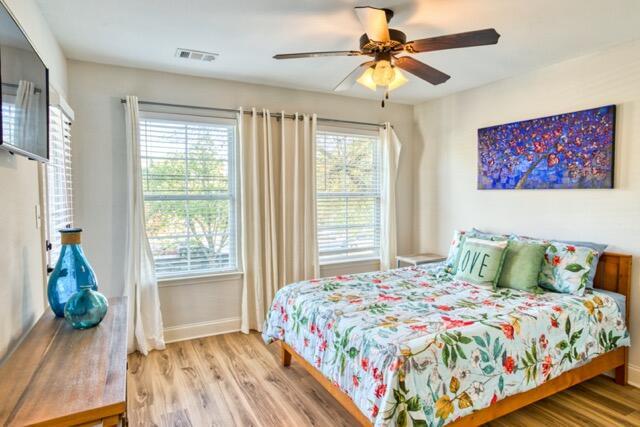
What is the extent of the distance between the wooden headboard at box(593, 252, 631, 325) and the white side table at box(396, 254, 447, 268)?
1.54 meters

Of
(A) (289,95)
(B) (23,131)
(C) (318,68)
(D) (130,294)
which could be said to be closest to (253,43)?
(C) (318,68)

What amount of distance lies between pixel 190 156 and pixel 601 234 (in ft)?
11.4

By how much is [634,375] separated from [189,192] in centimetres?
381

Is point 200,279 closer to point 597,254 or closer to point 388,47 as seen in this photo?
point 388,47

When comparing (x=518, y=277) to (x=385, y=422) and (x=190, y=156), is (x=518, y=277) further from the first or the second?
(x=190, y=156)

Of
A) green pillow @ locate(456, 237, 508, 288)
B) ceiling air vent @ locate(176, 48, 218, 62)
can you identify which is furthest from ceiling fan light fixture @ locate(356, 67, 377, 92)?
green pillow @ locate(456, 237, 508, 288)

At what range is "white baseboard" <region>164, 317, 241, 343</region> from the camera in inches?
140

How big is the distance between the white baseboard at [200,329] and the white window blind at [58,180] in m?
1.30

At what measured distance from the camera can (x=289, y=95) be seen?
13.1 ft

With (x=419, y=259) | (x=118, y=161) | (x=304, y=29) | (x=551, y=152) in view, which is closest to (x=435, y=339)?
(x=304, y=29)

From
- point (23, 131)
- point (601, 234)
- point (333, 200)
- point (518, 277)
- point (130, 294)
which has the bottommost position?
point (130, 294)

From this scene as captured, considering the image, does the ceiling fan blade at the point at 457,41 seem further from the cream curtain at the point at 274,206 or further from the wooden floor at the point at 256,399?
the wooden floor at the point at 256,399

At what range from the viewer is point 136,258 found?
3297 mm

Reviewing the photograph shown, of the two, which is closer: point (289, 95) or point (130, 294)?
point (130, 294)
